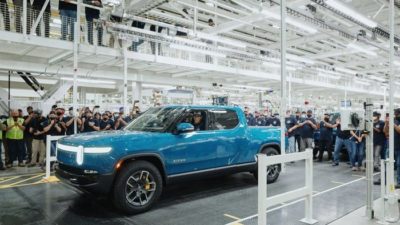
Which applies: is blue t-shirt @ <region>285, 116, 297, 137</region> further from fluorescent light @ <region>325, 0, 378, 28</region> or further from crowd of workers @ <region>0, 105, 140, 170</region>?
crowd of workers @ <region>0, 105, 140, 170</region>

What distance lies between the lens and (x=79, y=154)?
4266mm

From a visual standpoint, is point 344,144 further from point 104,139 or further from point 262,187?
point 104,139

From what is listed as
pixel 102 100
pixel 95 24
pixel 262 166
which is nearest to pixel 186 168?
pixel 262 166

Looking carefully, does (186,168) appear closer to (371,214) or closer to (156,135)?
(156,135)

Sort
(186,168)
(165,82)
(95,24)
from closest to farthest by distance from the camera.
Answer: (186,168), (95,24), (165,82)

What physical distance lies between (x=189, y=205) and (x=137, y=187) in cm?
98

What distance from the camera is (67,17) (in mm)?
9469

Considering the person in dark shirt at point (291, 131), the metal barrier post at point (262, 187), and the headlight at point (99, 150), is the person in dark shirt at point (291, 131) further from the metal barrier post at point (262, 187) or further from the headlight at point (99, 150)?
the headlight at point (99, 150)

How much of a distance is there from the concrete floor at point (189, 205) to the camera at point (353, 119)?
140cm

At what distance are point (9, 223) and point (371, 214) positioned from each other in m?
5.15

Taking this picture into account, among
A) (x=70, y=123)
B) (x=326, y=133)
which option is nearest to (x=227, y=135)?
(x=326, y=133)

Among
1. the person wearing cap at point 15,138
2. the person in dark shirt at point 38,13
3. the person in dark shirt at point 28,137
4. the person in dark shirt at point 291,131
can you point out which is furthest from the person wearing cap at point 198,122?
the person in dark shirt at point 38,13

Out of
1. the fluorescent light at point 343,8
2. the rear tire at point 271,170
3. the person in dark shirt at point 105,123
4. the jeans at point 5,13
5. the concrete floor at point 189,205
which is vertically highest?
the jeans at point 5,13

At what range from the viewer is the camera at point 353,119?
436 cm
